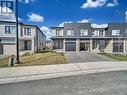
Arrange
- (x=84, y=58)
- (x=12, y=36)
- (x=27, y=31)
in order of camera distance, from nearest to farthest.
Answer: (x=84, y=58), (x=12, y=36), (x=27, y=31)

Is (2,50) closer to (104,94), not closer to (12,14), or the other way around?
(12,14)

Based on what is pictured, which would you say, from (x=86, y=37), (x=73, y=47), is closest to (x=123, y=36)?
(x=86, y=37)

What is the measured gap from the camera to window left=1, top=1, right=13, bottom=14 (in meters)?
14.8

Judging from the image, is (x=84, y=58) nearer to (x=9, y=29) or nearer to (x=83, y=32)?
(x=83, y=32)

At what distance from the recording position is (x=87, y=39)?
119 feet

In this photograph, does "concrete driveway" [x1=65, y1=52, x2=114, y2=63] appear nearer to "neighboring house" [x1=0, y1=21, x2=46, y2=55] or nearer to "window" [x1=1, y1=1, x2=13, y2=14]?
"window" [x1=1, y1=1, x2=13, y2=14]

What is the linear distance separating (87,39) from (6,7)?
24132mm

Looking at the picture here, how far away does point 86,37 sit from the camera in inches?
A: 1421

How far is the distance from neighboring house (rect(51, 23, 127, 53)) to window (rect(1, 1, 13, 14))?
821 inches

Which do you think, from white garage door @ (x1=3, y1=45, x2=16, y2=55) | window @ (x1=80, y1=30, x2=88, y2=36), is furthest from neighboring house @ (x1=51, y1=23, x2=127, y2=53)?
white garage door @ (x1=3, y1=45, x2=16, y2=55)

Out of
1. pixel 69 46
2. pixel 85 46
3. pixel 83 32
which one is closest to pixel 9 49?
pixel 69 46

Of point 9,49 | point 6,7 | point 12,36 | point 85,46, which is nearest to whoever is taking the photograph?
point 6,7

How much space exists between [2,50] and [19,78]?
24772 millimetres

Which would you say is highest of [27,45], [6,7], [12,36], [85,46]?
[6,7]
